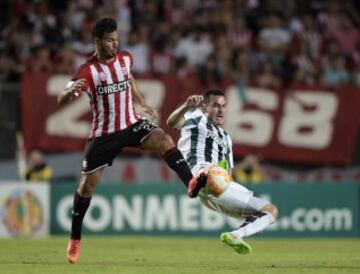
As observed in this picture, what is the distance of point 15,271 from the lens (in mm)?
9383

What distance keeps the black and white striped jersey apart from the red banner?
6.68 m

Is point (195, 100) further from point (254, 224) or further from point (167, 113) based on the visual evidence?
point (167, 113)

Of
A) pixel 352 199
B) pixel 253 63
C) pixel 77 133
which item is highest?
pixel 253 63

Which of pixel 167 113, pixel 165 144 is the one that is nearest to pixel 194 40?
pixel 167 113

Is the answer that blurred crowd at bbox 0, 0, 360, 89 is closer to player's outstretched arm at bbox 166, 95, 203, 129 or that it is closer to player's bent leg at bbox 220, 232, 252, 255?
player's outstretched arm at bbox 166, 95, 203, 129

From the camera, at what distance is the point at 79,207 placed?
10.4 metres

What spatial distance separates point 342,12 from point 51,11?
6263 mm

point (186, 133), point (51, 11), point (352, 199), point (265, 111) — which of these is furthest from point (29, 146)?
point (186, 133)

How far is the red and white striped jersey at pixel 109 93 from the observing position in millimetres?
10148

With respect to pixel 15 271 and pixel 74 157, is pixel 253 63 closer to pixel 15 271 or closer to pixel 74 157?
pixel 74 157

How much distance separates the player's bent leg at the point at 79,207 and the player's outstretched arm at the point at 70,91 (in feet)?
3.34

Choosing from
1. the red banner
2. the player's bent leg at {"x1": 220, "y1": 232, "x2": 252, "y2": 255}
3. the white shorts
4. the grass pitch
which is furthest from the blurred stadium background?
the player's bent leg at {"x1": 220, "y1": 232, "x2": 252, "y2": 255}

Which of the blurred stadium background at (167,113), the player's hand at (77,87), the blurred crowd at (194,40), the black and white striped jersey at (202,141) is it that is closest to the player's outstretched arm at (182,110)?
the black and white striped jersey at (202,141)

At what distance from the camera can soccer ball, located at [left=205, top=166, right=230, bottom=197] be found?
9773 millimetres
